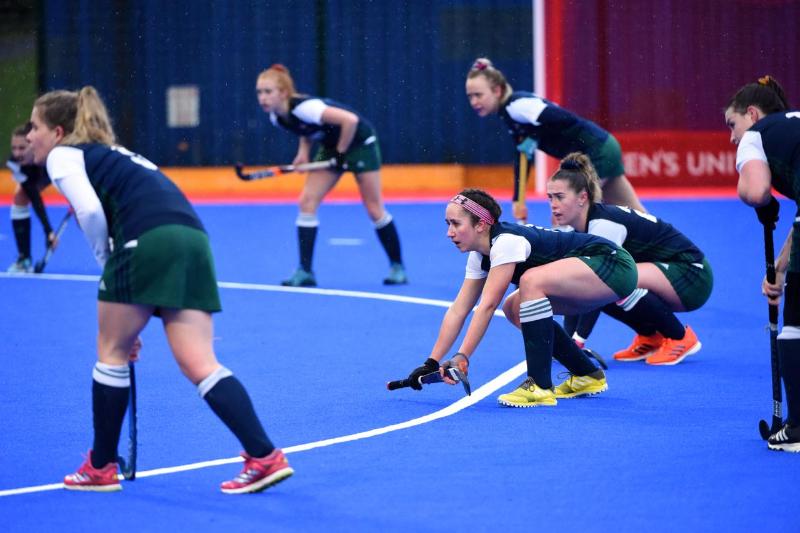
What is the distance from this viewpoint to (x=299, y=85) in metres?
17.8

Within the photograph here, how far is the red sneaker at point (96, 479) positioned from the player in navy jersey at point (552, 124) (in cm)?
430

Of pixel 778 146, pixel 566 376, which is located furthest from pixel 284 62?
pixel 778 146

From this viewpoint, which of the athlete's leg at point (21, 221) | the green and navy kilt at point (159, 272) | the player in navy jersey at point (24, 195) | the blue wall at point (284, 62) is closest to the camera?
the green and navy kilt at point (159, 272)

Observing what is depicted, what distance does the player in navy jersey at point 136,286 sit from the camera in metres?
3.99

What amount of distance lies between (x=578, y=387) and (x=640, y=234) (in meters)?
0.97

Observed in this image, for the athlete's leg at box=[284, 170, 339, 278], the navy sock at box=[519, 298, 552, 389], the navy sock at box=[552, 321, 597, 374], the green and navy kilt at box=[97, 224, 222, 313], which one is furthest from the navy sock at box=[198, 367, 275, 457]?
the athlete's leg at box=[284, 170, 339, 278]

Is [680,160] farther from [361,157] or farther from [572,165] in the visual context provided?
[572,165]

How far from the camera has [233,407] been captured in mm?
3988

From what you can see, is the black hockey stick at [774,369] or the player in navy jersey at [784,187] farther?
the black hockey stick at [774,369]

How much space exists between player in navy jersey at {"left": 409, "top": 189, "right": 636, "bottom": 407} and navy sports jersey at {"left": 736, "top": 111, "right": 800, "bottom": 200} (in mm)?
1103

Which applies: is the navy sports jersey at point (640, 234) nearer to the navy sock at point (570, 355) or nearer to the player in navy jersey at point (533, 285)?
the player in navy jersey at point (533, 285)

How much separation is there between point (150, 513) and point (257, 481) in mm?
341

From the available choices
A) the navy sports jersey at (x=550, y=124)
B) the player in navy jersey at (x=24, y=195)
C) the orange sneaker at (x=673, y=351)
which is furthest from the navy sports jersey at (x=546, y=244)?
the player in navy jersey at (x=24, y=195)

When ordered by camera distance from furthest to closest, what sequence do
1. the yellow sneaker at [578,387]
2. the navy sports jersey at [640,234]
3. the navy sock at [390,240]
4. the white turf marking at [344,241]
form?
the white turf marking at [344,241], the navy sock at [390,240], the navy sports jersey at [640,234], the yellow sneaker at [578,387]
